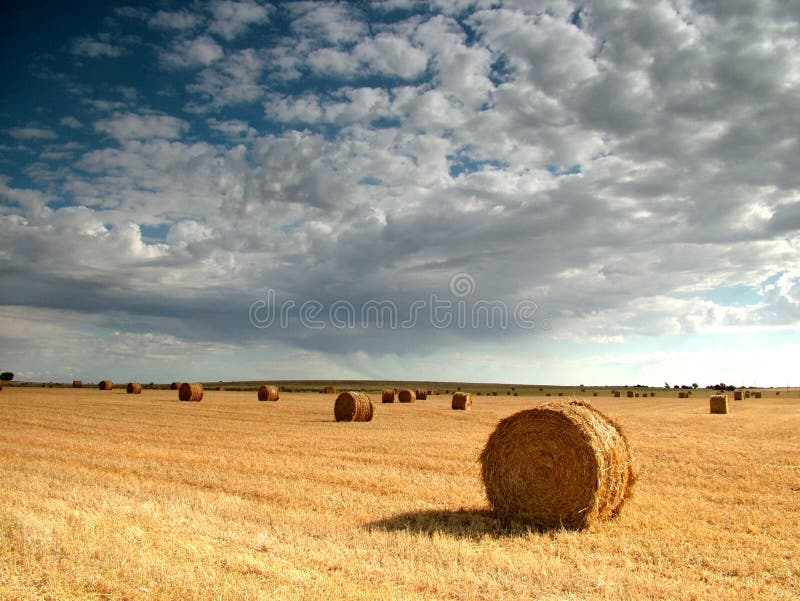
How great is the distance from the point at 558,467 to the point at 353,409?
724 inches

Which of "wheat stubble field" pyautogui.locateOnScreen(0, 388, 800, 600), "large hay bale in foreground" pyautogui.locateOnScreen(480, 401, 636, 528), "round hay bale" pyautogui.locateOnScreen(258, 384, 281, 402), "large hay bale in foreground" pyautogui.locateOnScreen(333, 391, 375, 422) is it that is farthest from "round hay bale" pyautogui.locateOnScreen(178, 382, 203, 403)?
"large hay bale in foreground" pyautogui.locateOnScreen(480, 401, 636, 528)

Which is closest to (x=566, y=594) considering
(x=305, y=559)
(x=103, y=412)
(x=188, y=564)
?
(x=305, y=559)

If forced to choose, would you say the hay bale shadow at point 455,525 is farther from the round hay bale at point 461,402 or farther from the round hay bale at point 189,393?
the round hay bale at point 189,393

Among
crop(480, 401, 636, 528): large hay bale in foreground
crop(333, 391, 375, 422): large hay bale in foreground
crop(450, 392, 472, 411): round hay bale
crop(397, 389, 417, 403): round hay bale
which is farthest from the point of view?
crop(397, 389, 417, 403): round hay bale

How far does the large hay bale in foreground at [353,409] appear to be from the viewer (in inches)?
1096

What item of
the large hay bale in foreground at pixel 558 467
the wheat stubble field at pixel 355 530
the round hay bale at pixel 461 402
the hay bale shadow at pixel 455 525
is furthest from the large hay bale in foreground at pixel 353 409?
the hay bale shadow at pixel 455 525

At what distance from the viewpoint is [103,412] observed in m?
30.6

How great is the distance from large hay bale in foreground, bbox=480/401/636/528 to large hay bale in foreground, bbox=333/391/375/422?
17.4m

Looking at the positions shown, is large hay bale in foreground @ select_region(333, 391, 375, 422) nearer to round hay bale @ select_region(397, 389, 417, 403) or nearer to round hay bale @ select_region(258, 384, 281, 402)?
round hay bale @ select_region(258, 384, 281, 402)

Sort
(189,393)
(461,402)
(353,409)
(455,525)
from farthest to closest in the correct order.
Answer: (189,393)
(461,402)
(353,409)
(455,525)

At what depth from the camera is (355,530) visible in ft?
28.2

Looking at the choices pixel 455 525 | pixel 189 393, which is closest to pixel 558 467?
pixel 455 525

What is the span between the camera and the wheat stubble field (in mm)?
6414

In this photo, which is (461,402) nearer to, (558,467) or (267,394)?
(267,394)
